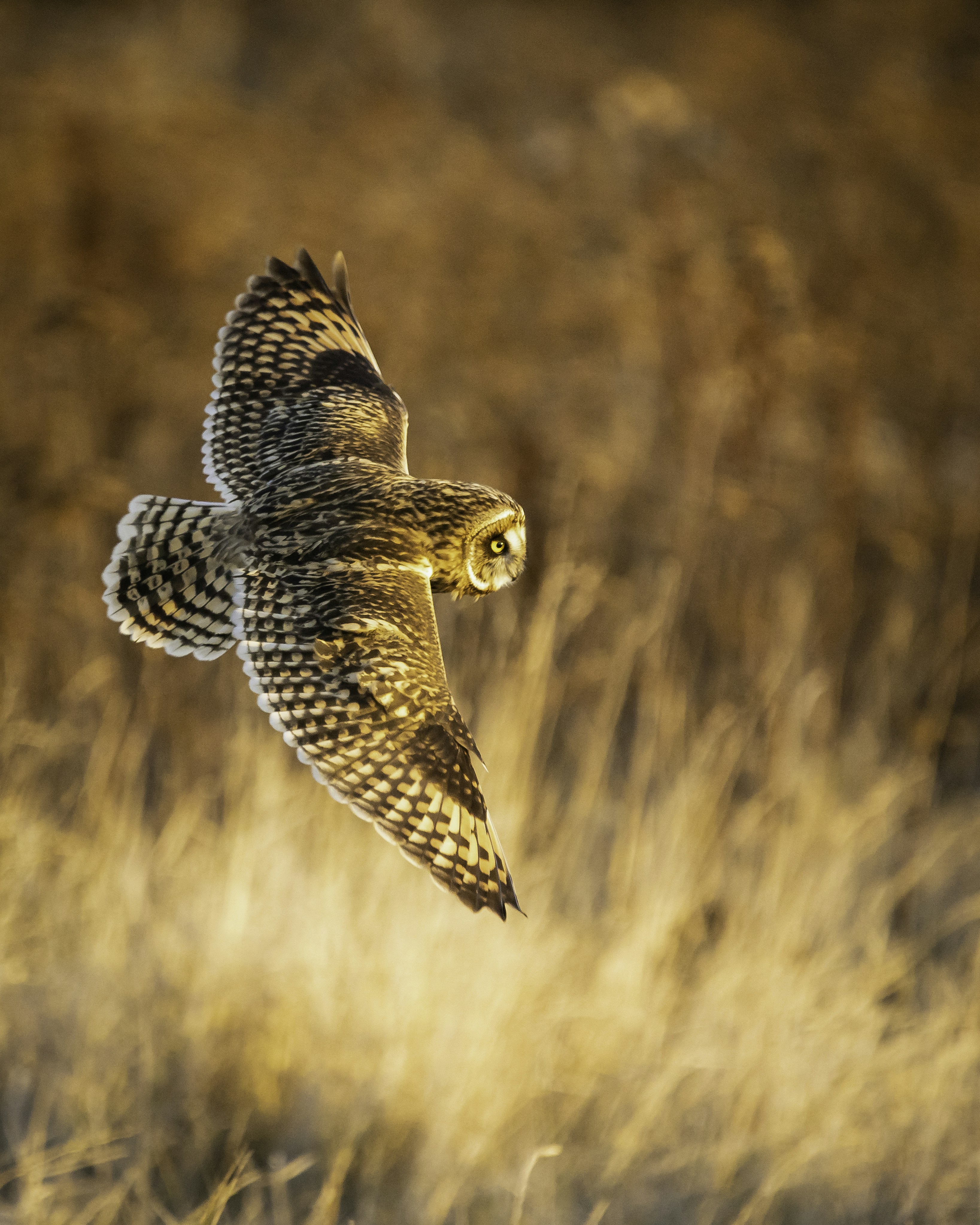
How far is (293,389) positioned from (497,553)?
0.67 m

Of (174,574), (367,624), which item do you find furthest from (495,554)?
(174,574)

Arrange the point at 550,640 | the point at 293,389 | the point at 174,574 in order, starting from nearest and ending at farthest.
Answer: the point at 174,574 → the point at 293,389 → the point at 550,640

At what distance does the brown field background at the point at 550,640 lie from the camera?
128 inches

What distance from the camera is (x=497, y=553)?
4.42ft

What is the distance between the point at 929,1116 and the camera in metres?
3.75

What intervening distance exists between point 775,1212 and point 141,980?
2.10 meters

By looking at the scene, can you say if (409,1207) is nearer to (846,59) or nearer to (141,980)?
(141,980)

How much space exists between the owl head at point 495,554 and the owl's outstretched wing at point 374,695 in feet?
0.19

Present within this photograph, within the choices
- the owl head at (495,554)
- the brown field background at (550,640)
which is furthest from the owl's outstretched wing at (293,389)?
the brown field background at (550,640)

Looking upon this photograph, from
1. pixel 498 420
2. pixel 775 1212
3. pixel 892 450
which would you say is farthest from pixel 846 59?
pixel 775 1212

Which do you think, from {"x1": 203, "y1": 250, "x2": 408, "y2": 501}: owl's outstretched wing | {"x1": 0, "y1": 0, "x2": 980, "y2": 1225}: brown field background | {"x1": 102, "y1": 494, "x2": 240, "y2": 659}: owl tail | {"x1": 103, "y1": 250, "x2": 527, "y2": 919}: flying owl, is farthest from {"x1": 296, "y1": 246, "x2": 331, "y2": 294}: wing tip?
{"x1": 0, "y1": 0, "x2": 980, "y2": 1225}: brown field background

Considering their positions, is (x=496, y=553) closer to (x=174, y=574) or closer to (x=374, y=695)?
(x=374, y=695)

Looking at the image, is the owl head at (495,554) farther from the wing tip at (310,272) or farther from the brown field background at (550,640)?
the brown field background at (550,640)

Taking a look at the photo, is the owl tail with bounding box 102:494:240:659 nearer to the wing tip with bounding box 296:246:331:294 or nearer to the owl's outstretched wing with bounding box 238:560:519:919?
the owl's outstretched wing with bounding box 238:560:519:919
